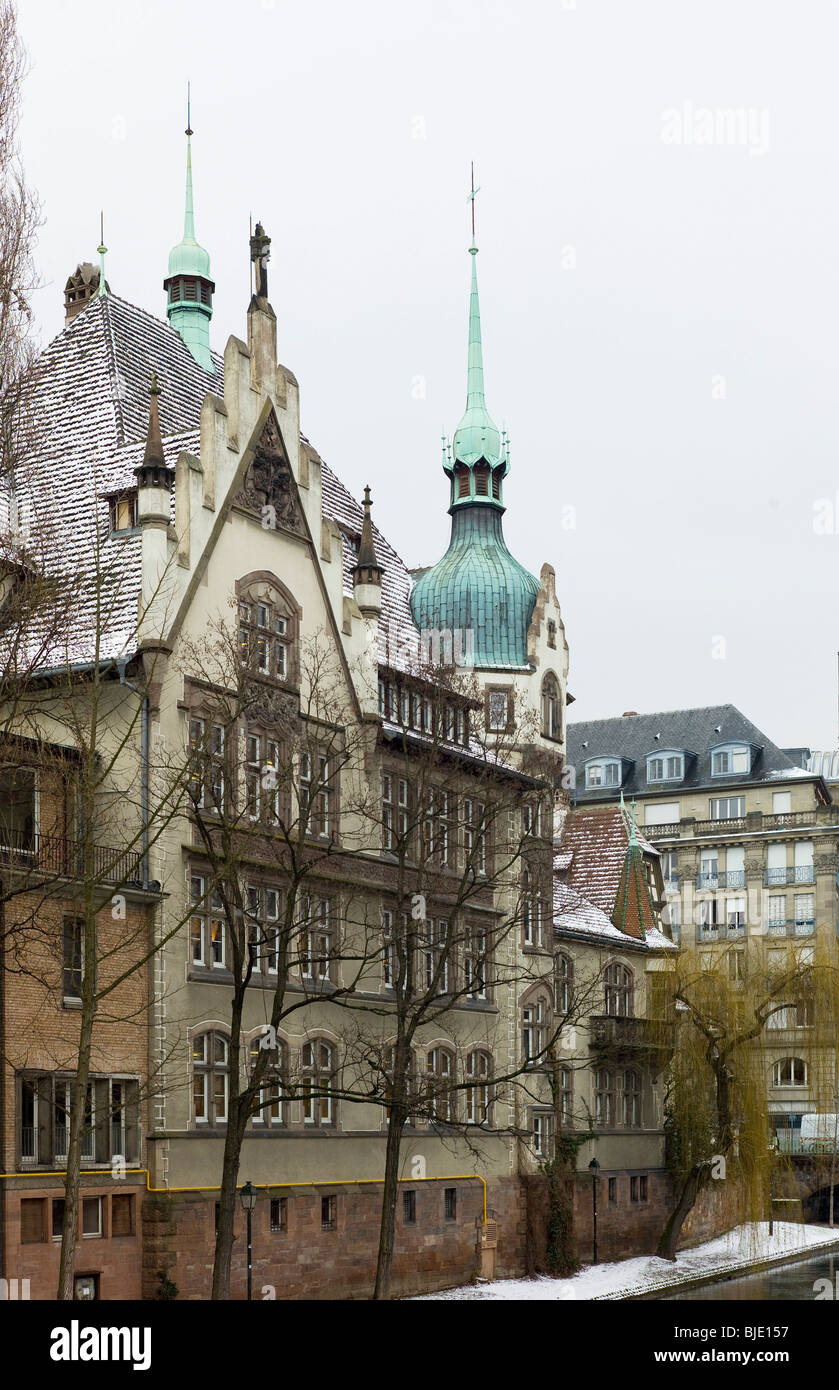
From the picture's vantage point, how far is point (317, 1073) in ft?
134

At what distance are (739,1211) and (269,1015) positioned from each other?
22904 mm

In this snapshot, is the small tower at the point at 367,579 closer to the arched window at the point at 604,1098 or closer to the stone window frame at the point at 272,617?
the stone window frame at the point at 272,617

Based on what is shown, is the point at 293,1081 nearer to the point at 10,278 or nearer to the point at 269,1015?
the point at 269,1015

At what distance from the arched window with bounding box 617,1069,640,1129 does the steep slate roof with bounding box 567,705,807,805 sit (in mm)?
40139

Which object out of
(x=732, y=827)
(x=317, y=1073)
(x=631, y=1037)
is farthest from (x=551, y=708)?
(x=732, y=827)

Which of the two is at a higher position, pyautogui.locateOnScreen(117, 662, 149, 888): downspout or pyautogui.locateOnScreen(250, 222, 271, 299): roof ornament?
pyautogui.locateOnScreen(250, 222, 271, 299): roof ornament

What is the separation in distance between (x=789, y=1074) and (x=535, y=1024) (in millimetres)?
42939

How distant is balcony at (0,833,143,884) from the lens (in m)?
31.8

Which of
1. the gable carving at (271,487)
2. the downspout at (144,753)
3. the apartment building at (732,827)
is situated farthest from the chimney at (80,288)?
the apartment building at (732,827)

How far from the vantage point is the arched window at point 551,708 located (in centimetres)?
6166

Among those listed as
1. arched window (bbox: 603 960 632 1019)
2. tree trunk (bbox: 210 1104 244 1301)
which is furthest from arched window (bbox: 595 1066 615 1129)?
tree trunk (bbox: 210 1104 244 1301)

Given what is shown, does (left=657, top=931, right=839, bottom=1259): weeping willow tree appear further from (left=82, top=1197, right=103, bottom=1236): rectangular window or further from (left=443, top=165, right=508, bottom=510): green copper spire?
(left=82, top=1197, right=103, bottom=1236): rectangular window

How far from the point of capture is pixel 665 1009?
57.7 metres
